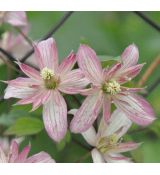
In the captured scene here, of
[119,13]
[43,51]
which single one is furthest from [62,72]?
[119,13]

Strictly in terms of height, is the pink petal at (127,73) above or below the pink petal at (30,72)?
above

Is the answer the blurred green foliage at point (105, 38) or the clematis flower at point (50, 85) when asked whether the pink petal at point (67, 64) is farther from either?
the blurred green foliage at point (105, 38)

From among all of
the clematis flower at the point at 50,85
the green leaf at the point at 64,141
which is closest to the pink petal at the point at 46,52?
the clematis flower at the point at 50,85

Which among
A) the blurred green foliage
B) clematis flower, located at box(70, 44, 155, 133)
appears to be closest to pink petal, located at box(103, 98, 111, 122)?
clematis flower, located at box(70, 44, 155, 133)

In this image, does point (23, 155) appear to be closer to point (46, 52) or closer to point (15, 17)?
point (46, 52)

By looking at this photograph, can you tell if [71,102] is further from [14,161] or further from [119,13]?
[119,13]

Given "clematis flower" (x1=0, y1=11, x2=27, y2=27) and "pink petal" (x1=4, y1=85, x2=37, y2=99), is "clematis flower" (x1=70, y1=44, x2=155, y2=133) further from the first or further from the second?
"clematis flower" (x1=0, y1=11, x2=27, y2=27)

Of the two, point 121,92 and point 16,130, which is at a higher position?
point 121,92
